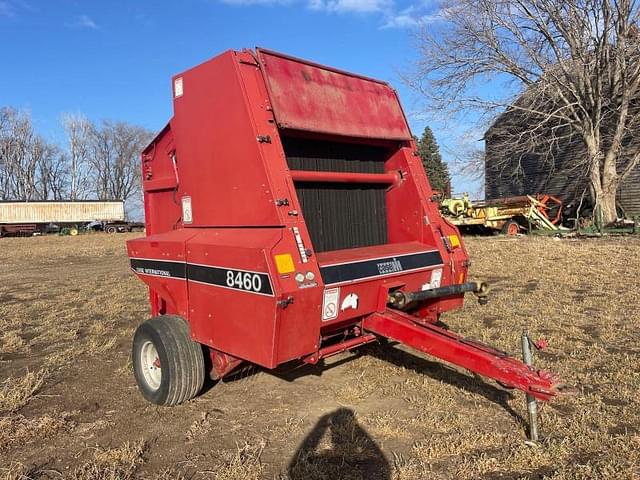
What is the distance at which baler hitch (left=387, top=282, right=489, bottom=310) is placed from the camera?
3727 mm

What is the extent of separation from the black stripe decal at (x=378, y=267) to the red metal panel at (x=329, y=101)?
1008 mm

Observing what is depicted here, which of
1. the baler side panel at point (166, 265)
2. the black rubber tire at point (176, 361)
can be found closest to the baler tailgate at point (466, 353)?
the black rubber tire at point (176, 361)

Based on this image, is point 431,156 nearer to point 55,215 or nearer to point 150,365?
point 55,215

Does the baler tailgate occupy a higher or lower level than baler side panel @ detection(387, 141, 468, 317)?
lower

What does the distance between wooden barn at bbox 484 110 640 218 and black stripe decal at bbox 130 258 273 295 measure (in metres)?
16.5

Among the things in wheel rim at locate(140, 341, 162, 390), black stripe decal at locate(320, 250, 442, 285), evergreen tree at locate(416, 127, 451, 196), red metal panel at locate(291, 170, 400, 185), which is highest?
evergreen tree at locate(416, 127, 451, 196)

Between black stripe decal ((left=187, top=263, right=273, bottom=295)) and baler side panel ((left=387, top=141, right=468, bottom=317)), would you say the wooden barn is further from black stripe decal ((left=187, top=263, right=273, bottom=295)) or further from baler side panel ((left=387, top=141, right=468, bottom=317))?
black stripe decal ((left=187, top=263, right=273, bottom=295))

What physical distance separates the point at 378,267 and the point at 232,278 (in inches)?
42.3

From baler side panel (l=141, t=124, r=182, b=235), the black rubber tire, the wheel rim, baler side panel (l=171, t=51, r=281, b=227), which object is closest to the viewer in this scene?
baler side panel (l=171, t=51, r=281, b=227)

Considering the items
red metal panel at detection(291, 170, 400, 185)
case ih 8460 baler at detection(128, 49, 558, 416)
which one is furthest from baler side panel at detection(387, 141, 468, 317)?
red metal panel at detection(291, 170, 400, 185)

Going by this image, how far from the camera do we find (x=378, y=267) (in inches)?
148

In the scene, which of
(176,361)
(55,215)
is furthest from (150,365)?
(55,215)

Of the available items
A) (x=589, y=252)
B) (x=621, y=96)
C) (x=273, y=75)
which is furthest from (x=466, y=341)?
(x=621, y=96)

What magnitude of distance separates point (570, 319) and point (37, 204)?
48362mm
